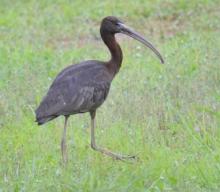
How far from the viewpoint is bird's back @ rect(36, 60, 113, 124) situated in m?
8.16

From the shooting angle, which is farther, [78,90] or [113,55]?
[113,55]

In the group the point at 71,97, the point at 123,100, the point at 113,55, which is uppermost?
the point at 113,55

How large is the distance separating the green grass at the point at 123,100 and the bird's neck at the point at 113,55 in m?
0.62

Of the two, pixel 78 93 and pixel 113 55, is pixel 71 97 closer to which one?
pixel 78 93

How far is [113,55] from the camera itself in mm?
8836

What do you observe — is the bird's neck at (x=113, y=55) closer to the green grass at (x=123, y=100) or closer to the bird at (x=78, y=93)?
the bird at (x=78, y=93)

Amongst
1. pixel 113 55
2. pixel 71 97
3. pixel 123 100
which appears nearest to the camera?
pixel 71 97

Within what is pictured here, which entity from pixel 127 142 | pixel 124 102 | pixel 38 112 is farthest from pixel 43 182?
pixel 124 102

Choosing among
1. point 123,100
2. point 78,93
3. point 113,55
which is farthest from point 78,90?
point 123,100

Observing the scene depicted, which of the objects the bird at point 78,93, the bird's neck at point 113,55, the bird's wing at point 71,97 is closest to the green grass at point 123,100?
the bird at point 78,93

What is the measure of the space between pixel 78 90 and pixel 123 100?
1.64 meters

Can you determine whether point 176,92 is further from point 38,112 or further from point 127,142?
point 38,112

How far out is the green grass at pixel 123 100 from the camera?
716 cm

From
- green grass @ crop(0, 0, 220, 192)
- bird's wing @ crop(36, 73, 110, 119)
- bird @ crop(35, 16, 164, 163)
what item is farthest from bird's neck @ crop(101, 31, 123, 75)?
green grass @ crop(0, 0, 220, 192)
